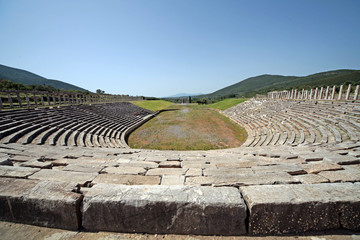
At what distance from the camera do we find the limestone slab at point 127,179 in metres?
2.51

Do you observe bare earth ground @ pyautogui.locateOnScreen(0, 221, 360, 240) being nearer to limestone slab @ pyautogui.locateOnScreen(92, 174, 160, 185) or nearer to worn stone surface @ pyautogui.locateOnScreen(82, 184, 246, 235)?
worn stone surface @ pyautogui.locateOnScreen(82, 184, 246, 235)

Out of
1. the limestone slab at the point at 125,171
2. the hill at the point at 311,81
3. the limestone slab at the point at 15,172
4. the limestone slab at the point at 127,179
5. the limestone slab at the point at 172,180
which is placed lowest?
the limestone slab at the point at 125,171

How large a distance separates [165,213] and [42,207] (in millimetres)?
1730

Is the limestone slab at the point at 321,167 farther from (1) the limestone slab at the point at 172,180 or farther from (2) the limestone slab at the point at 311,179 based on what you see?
(1) the limestone slab at the point at 172,180

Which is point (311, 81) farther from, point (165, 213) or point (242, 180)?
point (165, 213)

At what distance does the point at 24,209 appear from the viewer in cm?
193

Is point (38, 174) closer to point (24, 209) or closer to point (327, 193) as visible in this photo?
point (24, 209)

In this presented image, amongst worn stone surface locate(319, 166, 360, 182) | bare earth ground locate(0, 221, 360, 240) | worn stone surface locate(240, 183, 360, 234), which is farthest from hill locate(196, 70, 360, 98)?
bare earth ground locate(0, 221, 360, 240)

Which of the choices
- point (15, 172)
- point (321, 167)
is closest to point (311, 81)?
point (321, 167)

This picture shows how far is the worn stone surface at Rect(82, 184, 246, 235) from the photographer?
1836mm

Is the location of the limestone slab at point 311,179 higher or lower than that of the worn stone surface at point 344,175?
lower

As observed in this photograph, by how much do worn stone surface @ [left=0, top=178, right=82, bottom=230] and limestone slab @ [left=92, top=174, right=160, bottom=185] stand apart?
60 centimetres

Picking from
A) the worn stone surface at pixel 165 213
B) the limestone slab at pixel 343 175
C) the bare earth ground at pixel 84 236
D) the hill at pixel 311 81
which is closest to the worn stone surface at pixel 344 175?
the limestone slab at pixel 343 175

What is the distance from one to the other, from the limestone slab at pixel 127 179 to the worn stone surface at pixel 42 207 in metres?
0.60
